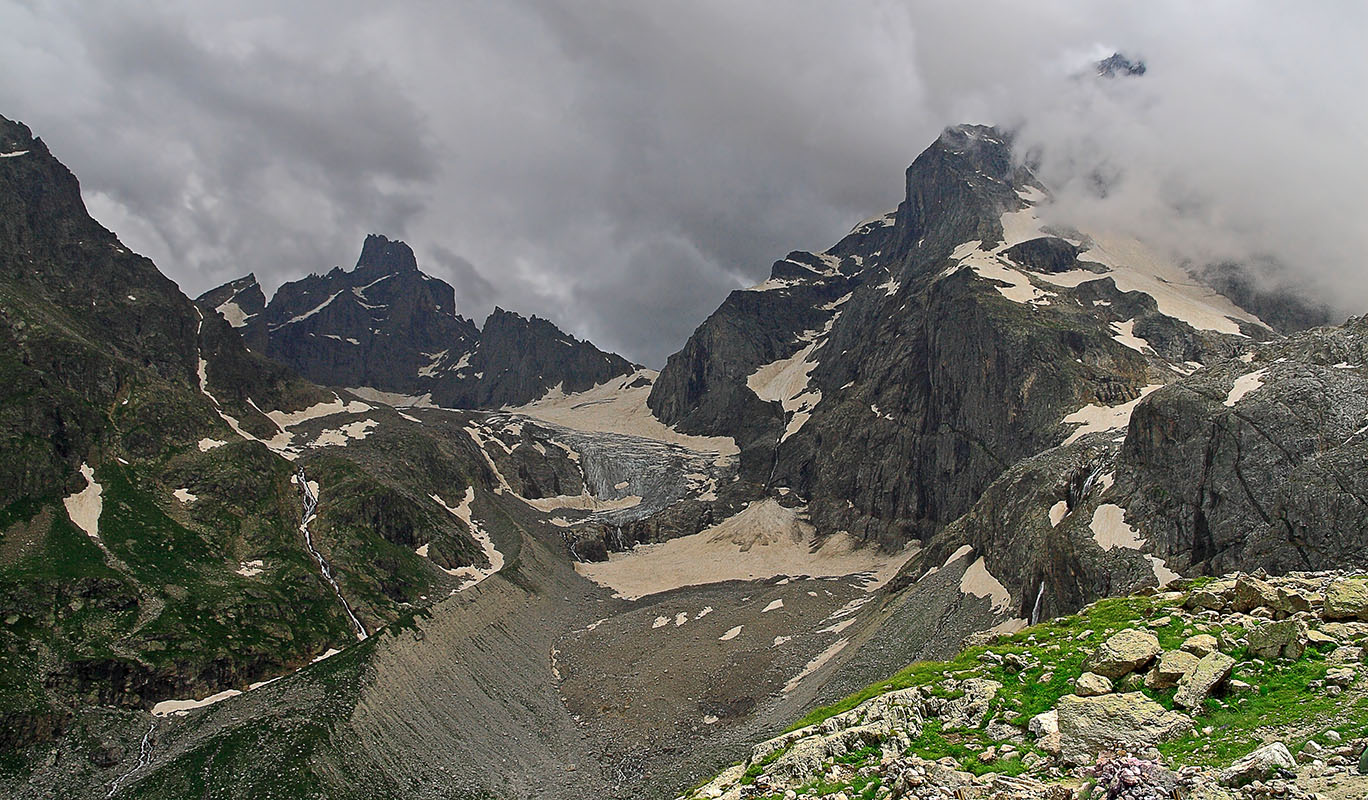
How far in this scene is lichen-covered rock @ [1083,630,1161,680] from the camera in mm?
20828

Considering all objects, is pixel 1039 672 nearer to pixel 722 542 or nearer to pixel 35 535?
pixel 35 535

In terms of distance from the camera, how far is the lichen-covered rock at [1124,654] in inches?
820

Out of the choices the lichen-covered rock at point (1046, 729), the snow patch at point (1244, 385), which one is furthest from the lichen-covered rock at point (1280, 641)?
the snow patch at point (1244, 385)

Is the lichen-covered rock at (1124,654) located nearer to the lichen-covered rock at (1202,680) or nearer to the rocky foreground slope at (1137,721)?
the rocky foreground slope at (1137,721)

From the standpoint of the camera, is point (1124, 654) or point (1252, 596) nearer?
point (1124, 654)

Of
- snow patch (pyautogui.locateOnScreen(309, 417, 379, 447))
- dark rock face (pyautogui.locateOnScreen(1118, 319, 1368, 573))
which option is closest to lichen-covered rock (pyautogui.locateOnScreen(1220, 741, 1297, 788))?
dark rock face (pyautogui.locateOnScreen(1118, 319, 1368, 573))

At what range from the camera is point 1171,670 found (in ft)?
64.0

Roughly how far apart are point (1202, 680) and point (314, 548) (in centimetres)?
11861

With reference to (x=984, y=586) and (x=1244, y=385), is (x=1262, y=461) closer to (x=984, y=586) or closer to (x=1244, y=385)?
(x=1244, y=385)

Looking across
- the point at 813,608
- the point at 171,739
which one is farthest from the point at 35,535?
the point at 813,608

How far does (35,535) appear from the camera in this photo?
87188 millimetres

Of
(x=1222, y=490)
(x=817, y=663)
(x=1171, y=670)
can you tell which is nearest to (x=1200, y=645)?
(x=1171, y=670)

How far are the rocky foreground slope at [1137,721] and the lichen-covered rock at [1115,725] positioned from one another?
4 cm

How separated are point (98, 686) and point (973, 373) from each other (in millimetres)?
159324
